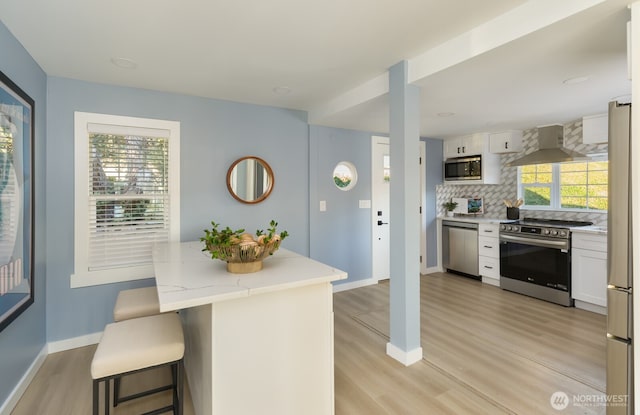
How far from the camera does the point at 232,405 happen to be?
1500 mm

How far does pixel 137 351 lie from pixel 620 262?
7.63ft

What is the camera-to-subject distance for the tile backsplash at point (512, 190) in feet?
13.0

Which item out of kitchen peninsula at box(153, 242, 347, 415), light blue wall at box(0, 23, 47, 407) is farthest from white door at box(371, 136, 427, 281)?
light blue wall at box(0, 23, 47, 407)

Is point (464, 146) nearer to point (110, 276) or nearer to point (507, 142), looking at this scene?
point (507, 142)

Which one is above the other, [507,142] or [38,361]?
[507,142]

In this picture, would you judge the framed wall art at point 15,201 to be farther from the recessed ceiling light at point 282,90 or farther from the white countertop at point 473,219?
the white countertop at point 473,219

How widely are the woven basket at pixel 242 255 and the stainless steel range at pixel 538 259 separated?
3539 mm

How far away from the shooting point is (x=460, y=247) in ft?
15.9

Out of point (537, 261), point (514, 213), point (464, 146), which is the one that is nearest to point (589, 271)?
point (537, 261)

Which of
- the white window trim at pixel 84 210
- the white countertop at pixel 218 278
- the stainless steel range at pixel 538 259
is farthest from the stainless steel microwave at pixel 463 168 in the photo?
the white window trim at pixel 84 210

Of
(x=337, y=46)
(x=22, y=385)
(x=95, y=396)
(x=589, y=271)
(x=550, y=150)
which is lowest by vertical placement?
(x=22, y=385)

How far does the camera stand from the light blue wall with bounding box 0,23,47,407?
1.93 m

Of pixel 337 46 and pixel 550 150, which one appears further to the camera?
pixel 550 150

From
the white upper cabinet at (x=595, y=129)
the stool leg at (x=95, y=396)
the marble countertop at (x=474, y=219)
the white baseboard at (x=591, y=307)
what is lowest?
the white baseboard at (x=591, y=307)
